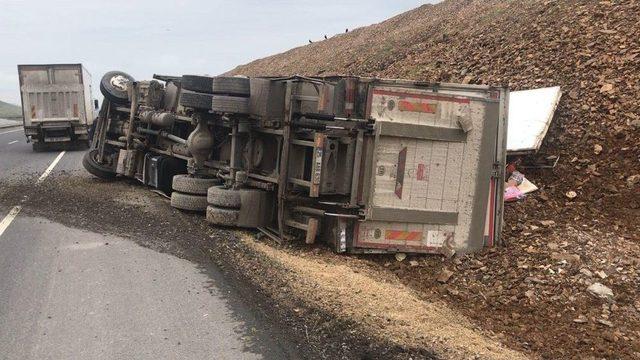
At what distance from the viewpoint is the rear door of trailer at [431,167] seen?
5.98 metres

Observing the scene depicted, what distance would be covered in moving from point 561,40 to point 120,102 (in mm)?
8814

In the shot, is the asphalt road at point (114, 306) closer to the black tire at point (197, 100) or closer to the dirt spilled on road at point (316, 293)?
the dirt spilled on road at point (316, 293)

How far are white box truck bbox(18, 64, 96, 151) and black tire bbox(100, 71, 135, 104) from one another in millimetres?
8745

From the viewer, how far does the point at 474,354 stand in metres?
3.89

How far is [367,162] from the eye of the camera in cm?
598

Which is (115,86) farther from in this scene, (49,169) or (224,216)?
(224,216)

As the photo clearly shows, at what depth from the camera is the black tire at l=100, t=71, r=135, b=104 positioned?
11562 mm

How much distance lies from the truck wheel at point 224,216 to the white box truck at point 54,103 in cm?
1476

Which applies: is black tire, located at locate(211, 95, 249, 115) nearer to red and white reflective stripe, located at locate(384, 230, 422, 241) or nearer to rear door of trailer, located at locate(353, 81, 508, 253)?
rear door of trailer, located at locate(353, 81, 508, 253)

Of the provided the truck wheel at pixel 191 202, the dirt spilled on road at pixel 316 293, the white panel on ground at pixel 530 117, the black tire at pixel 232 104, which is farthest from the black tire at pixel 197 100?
the white panel on ground at pixel 530 117

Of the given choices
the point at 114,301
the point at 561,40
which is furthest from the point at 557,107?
the point at 114,301

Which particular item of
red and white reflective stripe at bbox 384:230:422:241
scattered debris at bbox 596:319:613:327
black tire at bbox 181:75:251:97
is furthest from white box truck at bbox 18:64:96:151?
scattered debris at bbox 596:319:613:327

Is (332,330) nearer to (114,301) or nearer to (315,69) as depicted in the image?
(114,301)

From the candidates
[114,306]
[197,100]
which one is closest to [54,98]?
[197,100]
